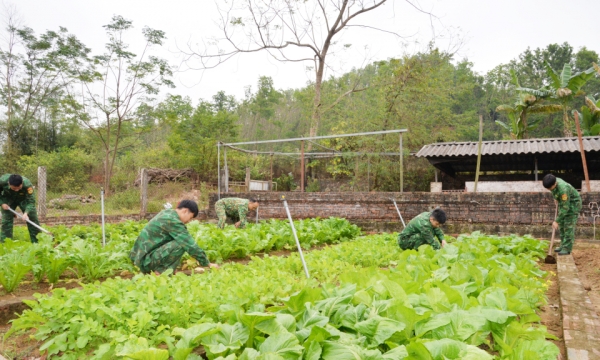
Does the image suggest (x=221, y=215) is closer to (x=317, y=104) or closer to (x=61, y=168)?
(x=317, y=104)

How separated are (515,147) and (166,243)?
12.8 m

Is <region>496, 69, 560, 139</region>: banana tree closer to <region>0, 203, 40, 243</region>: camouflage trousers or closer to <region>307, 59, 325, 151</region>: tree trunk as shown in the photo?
<region>307, 59, 325, 151</region>: tree trunk

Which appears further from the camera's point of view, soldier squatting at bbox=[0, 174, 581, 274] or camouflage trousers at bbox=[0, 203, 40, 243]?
camouflage trousers at bbox=[0, 203, 40, 243]

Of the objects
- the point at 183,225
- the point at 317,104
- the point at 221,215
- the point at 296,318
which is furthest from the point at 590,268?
the point at 317,104

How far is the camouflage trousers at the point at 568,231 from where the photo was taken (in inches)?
285

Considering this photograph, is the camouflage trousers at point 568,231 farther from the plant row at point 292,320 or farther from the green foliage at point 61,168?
the green foliage at point 61,168

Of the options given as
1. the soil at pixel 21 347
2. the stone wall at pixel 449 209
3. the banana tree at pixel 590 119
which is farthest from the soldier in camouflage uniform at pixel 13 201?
the banana tree at pixel 590 119

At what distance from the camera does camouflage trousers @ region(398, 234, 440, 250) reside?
22.4ft

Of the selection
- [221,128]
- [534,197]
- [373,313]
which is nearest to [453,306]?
[373,313]

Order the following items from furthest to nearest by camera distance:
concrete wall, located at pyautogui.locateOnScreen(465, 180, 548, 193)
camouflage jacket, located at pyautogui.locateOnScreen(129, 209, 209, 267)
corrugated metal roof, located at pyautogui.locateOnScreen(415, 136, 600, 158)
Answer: corrugated metal roof, located at pyautogui.locateOnScreen(415, 136, 600, 158) → concrete wall, located at pyautogui.locateOnScreen(465, 180, 548, 193) → camouflage jacket, located at pyautogui.locateOnScreen(129, 209, 209, 267)

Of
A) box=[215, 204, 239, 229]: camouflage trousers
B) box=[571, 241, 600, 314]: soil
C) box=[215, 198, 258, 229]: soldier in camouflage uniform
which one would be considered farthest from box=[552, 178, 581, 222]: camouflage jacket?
box=[215, 204, 239, 229]: camouflage trousers

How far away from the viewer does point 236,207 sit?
396 inches

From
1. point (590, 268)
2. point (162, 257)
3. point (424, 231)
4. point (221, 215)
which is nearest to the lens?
point (162, 257)

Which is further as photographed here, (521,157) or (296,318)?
(521,157)
